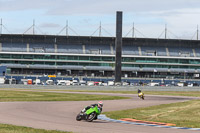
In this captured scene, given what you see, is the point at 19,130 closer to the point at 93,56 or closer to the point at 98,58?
the point at 93,56

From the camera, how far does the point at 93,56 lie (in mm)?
133000

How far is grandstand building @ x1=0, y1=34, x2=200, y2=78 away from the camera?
131250 mm

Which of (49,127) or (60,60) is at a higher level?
(60,60)

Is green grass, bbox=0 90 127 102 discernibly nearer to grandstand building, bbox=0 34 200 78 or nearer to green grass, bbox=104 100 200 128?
green grass, bbox=104 100 200 128

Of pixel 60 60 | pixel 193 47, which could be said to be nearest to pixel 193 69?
pixel 193 47

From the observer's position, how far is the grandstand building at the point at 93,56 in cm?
13125

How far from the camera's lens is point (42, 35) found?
443 ft

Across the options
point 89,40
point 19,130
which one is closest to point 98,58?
point 89,40

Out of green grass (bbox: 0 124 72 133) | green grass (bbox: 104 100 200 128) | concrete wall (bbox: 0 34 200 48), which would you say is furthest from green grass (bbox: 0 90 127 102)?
concrete wall (bbox: 0 34 200 48)

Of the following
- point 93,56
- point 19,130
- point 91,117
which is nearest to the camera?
point 19,130

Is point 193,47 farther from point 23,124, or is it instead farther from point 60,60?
point 23,124

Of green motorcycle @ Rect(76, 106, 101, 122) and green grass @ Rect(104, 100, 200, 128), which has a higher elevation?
green motorcycle @ Rect(76, 106, 101, 122)

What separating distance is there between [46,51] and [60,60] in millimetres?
6150

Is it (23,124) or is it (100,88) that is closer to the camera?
(23,124)
